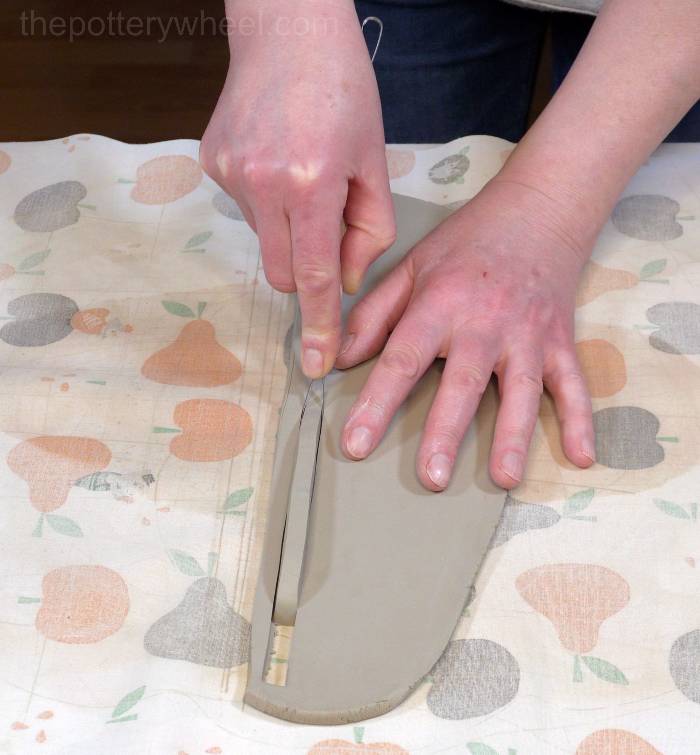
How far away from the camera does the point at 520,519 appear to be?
54 centimetres

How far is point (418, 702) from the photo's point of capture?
463mm

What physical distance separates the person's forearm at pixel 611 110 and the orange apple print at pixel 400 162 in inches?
5.5

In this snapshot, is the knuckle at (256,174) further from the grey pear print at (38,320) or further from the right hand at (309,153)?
the grey pear print at (38,320)

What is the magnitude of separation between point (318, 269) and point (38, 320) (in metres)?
0.28

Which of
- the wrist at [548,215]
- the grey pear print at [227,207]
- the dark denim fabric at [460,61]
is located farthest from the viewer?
the dark denim fabric at [460,61]

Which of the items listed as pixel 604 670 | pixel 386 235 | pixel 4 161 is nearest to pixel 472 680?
pixel 604 670

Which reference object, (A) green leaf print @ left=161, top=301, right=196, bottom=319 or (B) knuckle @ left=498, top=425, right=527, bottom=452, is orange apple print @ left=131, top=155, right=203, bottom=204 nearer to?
(A) green leaf print @ left=161, top=301, right=196, bottom=319

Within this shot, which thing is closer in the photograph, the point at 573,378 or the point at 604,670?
the point at 604,670

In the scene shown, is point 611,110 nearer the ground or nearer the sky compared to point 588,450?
nearer the sky

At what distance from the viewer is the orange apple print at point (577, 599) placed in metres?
0.48

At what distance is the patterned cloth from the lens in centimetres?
46

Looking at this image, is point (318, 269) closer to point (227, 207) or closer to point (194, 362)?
point (194, 362)

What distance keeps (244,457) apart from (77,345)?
0.58 feet

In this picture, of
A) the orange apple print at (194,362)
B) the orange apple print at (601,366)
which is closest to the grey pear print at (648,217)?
the orange apple print at (601,366)
